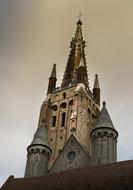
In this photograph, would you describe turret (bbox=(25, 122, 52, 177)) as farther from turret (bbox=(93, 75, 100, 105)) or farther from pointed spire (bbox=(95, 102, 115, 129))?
turret (bbox=(93, 75, 100, 105))

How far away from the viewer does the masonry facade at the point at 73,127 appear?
4438 centimetres

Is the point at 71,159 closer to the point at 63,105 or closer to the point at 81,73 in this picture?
the point at 63,105

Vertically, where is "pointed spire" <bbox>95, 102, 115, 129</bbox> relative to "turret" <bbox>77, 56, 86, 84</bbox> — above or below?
below

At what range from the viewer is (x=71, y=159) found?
150 feet

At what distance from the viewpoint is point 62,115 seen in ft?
192

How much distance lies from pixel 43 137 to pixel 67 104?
10984mm

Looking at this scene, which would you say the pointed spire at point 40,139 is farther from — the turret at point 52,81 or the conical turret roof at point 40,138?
the turret at point 52,81

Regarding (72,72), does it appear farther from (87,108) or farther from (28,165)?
(28,165)

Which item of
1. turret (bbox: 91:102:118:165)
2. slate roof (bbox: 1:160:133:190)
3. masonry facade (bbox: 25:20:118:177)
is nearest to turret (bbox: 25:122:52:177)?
masonry facade (bbox: 25:20:118:177)

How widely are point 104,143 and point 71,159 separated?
14.0 feet

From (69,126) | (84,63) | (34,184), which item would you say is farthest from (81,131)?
(34,184)

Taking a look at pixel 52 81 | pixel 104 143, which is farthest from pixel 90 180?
pixel 52 81

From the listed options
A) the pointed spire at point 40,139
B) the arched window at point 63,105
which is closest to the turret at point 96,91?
the arched window at point 63,105

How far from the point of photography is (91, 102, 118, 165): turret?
139 feet
